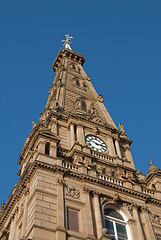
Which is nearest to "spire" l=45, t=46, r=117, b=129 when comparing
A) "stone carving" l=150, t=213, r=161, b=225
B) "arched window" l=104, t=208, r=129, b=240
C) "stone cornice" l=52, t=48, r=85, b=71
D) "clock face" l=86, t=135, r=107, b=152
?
"stone cornice" l=52, t=48, r=85, b=71

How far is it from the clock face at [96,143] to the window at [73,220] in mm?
12368

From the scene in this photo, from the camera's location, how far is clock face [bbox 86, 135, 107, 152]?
40312mm

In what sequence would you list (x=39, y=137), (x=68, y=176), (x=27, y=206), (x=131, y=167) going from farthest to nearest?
1. (x=131, y=167)
2. (x=39, y=137)
3. (x=68, y=176)
4. (x=27, y=206)

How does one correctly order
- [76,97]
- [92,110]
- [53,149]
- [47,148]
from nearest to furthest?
[53,149]
[47,148]
[92,110]
[76,97]

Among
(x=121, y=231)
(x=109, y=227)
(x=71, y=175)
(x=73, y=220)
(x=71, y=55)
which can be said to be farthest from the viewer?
(x=71, y=55)

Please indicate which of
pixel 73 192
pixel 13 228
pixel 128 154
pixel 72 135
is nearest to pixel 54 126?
pixel 72 135

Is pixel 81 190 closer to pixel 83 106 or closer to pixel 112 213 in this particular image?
pixel 112 213

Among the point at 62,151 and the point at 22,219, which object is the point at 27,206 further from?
the point at 62,151

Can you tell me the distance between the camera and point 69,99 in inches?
1898

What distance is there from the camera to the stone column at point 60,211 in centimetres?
2550

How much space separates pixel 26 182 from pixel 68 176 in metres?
3.40

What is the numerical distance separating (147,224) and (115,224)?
2553 mm

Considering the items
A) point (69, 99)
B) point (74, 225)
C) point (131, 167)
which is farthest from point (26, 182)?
point (69, 99)

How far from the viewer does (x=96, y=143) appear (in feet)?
135
